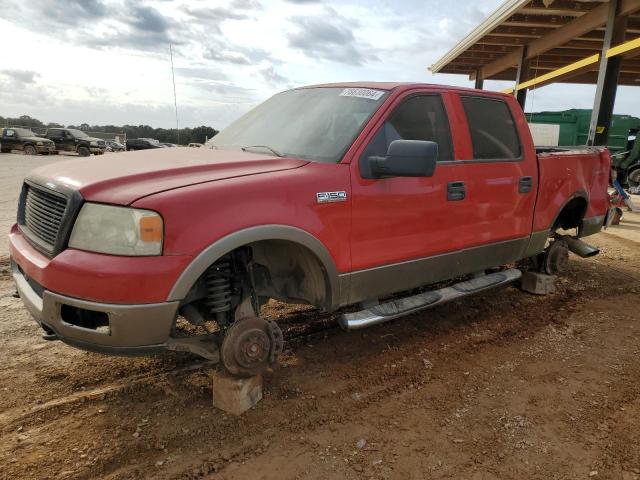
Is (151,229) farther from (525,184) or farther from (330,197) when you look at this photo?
(525,184)

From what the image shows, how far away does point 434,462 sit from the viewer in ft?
8.44

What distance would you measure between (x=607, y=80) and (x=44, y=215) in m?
12.2

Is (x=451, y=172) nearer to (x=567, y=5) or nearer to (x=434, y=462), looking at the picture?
(x=434, y=462)

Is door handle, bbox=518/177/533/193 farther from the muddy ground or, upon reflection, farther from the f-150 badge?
the f-150 badge

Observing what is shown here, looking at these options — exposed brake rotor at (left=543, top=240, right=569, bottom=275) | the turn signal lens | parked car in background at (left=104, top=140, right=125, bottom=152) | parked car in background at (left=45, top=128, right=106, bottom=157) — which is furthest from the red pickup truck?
parked car in background at (left=104, top=140, right=125, bottom=152)

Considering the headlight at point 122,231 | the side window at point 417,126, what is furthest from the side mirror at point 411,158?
the headlight at point 122,231

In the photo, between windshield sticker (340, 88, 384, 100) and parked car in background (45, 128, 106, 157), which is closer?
windshield sticker (340, 88, 384, 100)

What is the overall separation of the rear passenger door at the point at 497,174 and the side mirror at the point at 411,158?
99 centimetres

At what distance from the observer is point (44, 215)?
9.09 feet

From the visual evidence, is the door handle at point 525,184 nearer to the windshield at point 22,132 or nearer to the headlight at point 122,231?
the headlight at point 122,231

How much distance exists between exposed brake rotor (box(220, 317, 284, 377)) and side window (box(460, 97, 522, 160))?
2.27 m

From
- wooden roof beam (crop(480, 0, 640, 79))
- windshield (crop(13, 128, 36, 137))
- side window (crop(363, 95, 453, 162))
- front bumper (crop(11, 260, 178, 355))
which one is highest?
wooden roof beam (crop(480, 0, 640, 79))

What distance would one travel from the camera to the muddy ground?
2527mm

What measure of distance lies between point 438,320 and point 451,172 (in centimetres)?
155
